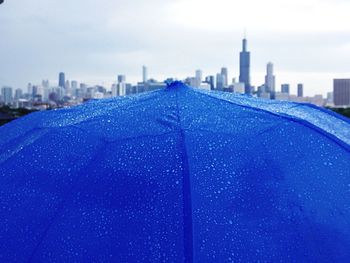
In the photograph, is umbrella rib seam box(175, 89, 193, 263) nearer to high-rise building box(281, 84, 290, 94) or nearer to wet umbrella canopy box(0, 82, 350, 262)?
wet umbrella canopy box(0, 82, 350, 262)

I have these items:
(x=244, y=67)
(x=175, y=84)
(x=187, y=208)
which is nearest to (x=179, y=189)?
(x=187, y=208)

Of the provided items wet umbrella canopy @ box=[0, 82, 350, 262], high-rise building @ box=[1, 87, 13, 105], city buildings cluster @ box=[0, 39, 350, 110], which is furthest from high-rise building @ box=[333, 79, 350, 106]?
wet umbrella canopy @ box=[0, 82, 350, 262]

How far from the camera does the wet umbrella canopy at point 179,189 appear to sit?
2.34 m

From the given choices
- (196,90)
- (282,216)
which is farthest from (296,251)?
(196,90)

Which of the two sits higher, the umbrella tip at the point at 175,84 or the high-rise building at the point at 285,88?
the high-rise building at the point at 285,88

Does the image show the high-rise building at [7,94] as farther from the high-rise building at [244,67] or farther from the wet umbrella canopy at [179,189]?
the wet umbrella canopy at [179,189]

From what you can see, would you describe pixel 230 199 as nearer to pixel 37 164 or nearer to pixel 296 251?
pixel 296 251

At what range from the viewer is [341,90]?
114 metres

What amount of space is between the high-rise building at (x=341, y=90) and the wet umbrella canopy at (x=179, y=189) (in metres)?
111

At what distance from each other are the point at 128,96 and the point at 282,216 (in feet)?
4.29

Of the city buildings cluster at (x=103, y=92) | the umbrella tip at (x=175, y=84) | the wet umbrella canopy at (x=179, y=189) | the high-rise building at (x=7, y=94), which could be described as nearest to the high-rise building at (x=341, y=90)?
the city buildings cluster at (x=103, y=92)

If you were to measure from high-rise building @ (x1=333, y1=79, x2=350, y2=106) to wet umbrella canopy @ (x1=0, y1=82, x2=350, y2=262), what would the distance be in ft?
366

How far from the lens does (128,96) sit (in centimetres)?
334

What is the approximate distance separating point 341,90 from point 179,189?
11649 cm
